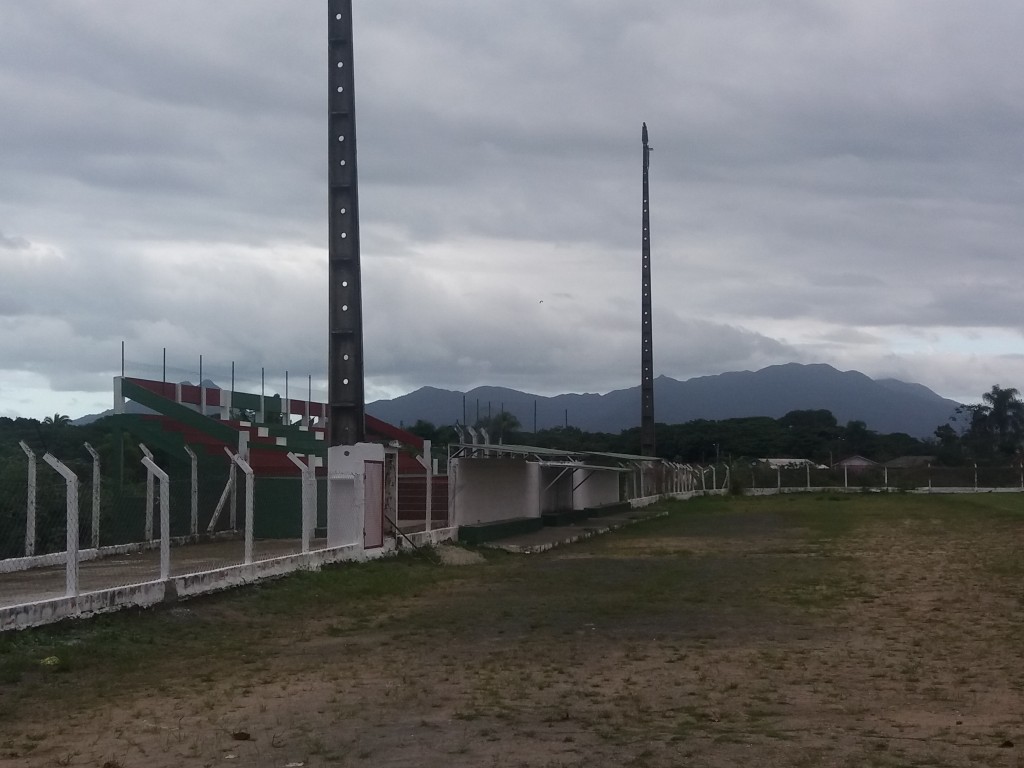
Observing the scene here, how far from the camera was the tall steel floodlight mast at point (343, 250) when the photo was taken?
19812 millimetres

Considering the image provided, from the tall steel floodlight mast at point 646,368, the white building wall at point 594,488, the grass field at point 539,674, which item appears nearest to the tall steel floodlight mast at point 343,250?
the grass field at point 539,674

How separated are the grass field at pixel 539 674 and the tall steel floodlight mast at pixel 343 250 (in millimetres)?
3175

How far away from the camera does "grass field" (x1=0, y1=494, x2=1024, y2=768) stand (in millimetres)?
6527

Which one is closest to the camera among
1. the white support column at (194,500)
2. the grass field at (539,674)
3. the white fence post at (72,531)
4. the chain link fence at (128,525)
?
the grass field at (539,674)

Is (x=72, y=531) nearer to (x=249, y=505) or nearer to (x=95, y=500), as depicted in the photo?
(x=249, y=505)

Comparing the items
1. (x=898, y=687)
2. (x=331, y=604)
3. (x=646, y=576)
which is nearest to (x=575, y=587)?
(x=646, y=576)

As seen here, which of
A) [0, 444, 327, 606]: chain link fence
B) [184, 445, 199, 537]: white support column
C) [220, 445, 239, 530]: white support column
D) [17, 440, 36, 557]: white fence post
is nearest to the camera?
[0, 444, 327, 606]: chain link fence

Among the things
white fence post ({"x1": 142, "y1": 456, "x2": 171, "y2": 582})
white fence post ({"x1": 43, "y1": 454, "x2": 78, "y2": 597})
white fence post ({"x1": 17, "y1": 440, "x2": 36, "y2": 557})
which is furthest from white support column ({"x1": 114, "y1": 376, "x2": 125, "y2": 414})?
white fence post ({"x1": 43, "y1": 454, "x2": 78, "y2": 597})

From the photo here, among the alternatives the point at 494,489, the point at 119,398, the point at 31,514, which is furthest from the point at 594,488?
the point at 31,514

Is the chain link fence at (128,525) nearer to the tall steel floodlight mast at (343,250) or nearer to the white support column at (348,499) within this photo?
the white support column at (348,499)

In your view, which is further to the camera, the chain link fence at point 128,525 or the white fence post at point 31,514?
the white fence post at point 31,514

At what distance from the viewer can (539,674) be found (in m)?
9.08

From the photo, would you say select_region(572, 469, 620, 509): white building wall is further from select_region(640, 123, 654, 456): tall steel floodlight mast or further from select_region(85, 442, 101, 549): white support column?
select_region(85, 442, 101, 549): white support column

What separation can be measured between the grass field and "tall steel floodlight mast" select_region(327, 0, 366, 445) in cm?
317
